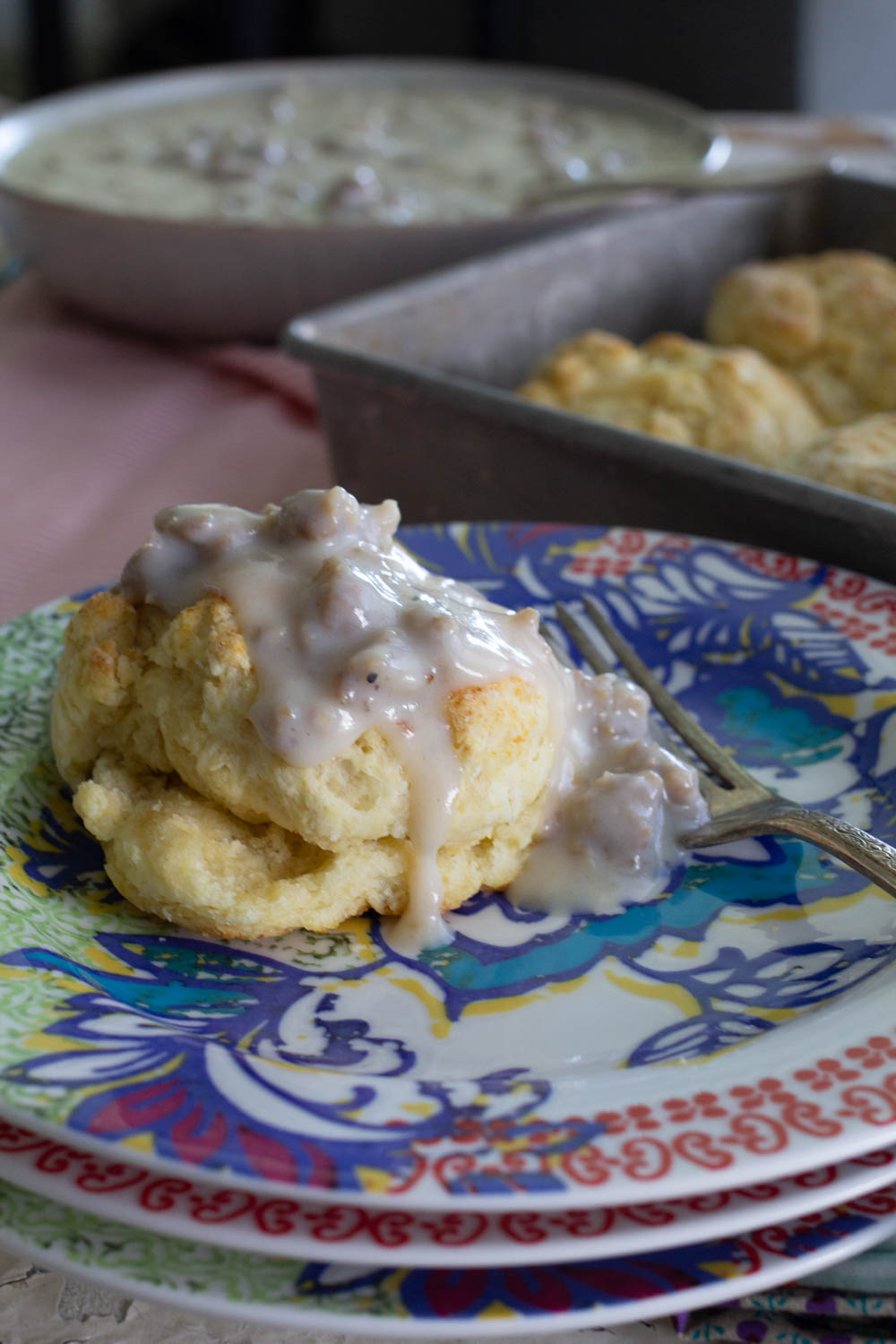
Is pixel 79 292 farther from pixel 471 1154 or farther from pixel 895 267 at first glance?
pixel 471 1154

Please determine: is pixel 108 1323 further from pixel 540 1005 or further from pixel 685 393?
pixel 685 393

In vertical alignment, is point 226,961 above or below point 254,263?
below

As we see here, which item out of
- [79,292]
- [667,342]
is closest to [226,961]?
Result: [667,342]

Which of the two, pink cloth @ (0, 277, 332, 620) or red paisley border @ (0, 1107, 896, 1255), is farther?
pink cloth @ (0, 277, 332, 620)

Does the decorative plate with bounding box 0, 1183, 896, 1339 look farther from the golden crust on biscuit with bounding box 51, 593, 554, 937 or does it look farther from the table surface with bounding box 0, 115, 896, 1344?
the golden crust on biscuit with bounding box 51, 593, 554, 937

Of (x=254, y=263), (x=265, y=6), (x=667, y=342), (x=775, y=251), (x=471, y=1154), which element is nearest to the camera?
(x=471, y=1154)

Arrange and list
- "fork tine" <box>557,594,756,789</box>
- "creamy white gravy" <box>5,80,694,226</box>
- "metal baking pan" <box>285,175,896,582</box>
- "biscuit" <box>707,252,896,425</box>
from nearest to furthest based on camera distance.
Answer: "fork tine" <box>557,594,756,789</box> < "metal baking pan" <box>285,175,896,582</box> < "biscuit" <box>707,252,896,425</box> < "creamy white gravy" <box>5,80,694,226</box>

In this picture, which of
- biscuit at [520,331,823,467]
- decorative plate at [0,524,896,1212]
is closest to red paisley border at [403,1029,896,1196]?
decorative plate at [0,524,896,1212]
